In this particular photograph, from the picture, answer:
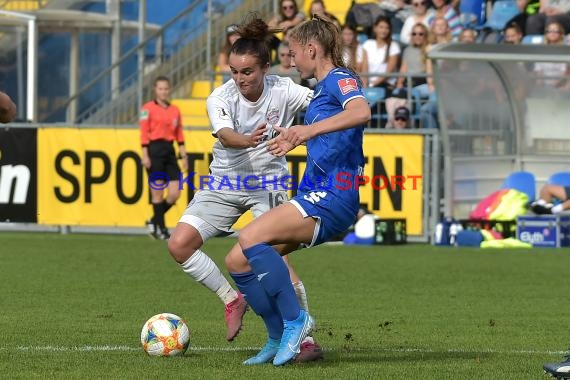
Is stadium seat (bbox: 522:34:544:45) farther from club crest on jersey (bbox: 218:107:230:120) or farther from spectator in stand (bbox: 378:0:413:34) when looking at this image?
club crest on jersey (bbox: 218:107:230:120)

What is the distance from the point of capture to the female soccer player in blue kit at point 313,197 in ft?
24.5

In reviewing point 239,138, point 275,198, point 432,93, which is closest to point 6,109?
point 239,138

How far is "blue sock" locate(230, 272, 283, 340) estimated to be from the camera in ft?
25.5

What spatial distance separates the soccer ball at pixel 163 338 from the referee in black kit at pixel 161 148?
10.8 meters

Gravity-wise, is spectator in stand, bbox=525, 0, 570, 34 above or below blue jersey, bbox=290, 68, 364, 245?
above

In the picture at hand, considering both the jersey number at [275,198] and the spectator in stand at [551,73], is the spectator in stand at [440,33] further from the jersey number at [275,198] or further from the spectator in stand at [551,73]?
the jersey number at [275,198]

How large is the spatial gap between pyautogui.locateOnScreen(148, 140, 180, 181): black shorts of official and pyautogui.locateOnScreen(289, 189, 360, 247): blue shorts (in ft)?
37.2

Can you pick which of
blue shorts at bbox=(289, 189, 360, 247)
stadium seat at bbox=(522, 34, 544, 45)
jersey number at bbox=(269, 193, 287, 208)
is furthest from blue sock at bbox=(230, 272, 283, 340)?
stadium seat at bbox=(522, 34, 544, 45)

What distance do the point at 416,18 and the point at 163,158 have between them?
6.27m

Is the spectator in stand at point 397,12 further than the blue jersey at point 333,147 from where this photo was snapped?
Yes

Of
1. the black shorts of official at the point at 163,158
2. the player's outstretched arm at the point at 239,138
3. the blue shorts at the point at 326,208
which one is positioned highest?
the player's outstretched arm at the point at 239,138

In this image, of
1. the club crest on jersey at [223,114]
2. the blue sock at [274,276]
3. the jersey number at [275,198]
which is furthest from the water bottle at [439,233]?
the blue sock at [274,276]

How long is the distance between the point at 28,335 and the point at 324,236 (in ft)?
8.08

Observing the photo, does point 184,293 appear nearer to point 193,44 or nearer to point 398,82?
point 398,82
